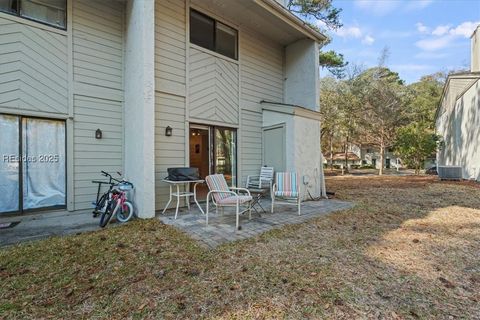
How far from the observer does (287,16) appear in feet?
23.7

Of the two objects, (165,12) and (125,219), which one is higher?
(165,12)

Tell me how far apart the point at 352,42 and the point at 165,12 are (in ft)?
45.1

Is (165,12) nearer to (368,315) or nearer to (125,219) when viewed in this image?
(125,219)

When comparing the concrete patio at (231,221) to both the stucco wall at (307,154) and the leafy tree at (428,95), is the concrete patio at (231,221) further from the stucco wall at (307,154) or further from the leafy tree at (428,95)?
the leafy tree at (428,95)

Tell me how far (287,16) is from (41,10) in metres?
6.00

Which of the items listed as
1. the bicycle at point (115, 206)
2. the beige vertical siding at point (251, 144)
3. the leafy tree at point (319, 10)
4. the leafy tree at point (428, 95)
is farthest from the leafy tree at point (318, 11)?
the leafy tree at point (428, 95)

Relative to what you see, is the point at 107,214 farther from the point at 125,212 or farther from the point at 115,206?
the point at 125,212

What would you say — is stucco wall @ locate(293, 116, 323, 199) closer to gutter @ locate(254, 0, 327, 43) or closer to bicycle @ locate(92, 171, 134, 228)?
gutter @ locate(254, 0, 327, 43)

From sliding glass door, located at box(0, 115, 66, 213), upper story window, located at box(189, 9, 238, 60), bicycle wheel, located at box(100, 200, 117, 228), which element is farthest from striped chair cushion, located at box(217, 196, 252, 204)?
upper story window, located at box(189, 9, 238, 60)

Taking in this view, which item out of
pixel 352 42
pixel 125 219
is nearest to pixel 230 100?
pixel 125 219

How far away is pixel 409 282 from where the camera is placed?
8.64ft

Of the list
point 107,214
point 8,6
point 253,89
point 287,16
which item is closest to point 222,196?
point 107,214

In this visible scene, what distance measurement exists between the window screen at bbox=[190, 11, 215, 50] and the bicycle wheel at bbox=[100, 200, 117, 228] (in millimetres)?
4587

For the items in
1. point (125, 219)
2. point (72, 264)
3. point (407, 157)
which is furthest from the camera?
point (407, 157)
